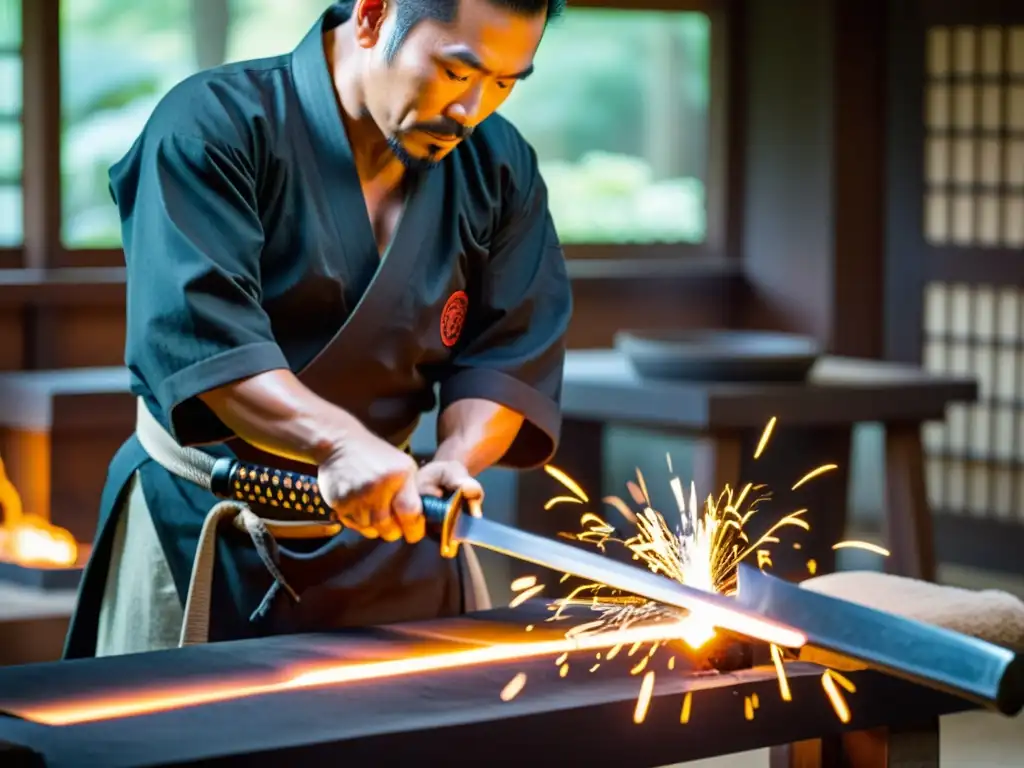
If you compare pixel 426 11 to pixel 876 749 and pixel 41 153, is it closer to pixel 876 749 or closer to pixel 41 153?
pixel 876 749

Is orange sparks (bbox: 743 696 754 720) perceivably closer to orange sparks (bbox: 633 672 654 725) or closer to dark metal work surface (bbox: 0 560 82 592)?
orange sparks (bbox: 633 672 654 725)

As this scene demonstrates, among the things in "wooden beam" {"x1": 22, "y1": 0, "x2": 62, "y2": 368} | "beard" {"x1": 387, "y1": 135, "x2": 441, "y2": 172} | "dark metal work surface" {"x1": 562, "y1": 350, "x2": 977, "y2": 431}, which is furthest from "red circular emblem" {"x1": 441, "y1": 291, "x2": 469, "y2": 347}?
"wooden beam" {"x1": 22, "y1": 0, "x2": 62, "y2": 368}

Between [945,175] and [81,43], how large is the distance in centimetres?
287

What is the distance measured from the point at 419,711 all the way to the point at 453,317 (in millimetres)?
658

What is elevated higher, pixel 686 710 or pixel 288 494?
pixel 288 494

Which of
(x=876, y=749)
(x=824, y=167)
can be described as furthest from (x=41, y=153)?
(x=876, y=749)

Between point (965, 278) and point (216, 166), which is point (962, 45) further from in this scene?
point (216, 166)

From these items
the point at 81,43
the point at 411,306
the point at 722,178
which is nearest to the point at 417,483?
the point at 411,306

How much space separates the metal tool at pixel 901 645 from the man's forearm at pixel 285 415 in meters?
0.50

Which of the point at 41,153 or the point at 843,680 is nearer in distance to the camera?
the point at 843,680

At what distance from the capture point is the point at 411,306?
2107 millimetres

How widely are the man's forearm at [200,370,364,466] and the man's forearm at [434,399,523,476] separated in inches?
9.1

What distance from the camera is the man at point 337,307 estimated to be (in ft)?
6.30

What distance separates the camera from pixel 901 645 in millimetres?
1516
